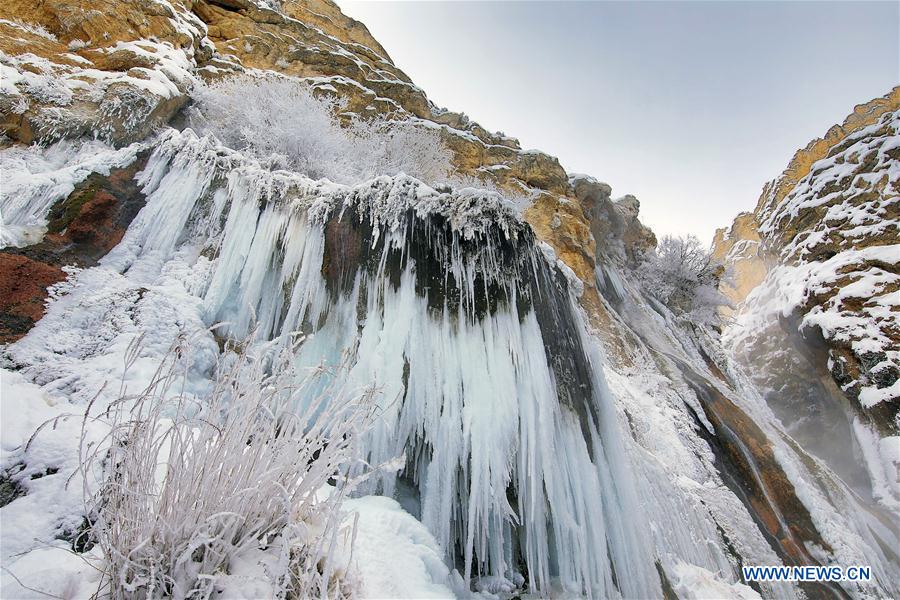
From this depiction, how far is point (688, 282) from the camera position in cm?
1373

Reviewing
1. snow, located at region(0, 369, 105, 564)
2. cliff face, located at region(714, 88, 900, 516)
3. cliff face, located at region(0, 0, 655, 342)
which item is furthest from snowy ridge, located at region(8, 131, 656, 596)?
cliff face, located at region(714, 88, 900, 516)

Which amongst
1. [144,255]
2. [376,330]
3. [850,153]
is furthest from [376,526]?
[850,153]

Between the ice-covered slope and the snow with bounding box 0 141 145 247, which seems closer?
the ice-covered slope

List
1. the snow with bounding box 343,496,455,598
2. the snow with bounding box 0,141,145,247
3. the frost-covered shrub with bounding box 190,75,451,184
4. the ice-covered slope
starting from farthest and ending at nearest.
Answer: the frost-covered shrub with bounding box 190,75,451,184 → the snow with bounding box 0,141,145,247 → the ice-covered slope → the snow with bounding box 343,496,455,598

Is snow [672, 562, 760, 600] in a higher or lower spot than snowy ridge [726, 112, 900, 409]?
lower

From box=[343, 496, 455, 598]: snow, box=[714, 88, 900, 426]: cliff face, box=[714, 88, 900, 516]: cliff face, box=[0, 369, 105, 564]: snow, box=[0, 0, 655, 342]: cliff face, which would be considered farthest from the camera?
box=[714, 88, 900, 426]: cliff face

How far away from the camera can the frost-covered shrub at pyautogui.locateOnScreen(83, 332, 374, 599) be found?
1.13 metres

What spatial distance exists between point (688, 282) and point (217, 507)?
608 inches

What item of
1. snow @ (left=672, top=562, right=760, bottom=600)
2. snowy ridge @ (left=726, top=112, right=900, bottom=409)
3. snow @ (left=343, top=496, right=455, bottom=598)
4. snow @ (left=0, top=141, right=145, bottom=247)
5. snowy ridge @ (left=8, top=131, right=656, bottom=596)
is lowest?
snow @ (left=672, top=562, right=760, bottom=600)

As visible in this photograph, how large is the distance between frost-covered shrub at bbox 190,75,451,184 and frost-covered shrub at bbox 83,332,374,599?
5.31 metres

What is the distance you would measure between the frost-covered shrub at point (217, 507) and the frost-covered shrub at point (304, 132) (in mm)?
5313

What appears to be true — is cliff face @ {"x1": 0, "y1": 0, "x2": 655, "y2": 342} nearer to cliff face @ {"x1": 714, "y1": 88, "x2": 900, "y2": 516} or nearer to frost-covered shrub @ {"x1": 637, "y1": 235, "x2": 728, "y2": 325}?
frost-covered shrub @ {"x1": 637, "y1": 235, "x2": 728, "y2": 325}

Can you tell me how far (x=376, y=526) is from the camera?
2.07 meters

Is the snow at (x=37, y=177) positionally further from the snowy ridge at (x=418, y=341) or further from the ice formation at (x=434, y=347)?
the snowy ridge at (x=418, y=341)
